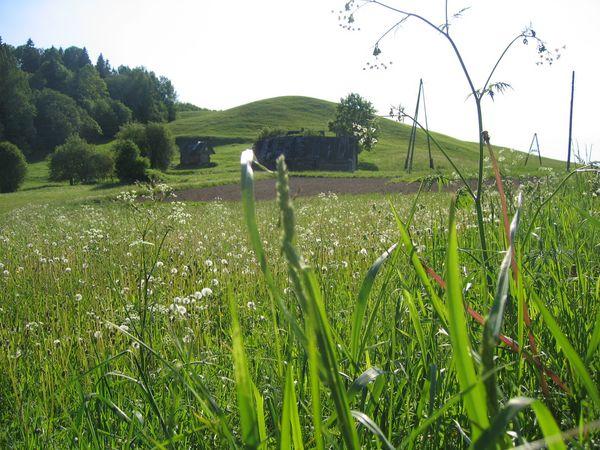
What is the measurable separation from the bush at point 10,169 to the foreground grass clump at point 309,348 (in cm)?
6521

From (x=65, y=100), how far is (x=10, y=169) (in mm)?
44513

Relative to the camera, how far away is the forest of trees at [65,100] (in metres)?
95.9

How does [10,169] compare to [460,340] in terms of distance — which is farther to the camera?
[10,169]

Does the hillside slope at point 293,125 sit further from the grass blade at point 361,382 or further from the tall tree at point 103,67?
the grass blade at point 361,382

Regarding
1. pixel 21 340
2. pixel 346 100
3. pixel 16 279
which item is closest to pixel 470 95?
pixel 21 340

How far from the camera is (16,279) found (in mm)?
5820

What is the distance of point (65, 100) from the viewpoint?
103m

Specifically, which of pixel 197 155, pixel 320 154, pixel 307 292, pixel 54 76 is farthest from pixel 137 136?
pixel 54 76

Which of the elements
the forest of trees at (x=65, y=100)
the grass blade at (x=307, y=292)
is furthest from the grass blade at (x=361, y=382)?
the forest of trees at (x=65, y=100)

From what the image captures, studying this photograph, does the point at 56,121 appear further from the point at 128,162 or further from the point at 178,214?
the point at 178,214

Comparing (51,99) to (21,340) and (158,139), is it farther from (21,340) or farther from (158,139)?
(21,340)

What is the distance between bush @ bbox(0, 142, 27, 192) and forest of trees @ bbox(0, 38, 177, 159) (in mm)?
31383

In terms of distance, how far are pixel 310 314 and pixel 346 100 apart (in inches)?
3216

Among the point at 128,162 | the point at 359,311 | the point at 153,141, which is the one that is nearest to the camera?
the point at 359,311
